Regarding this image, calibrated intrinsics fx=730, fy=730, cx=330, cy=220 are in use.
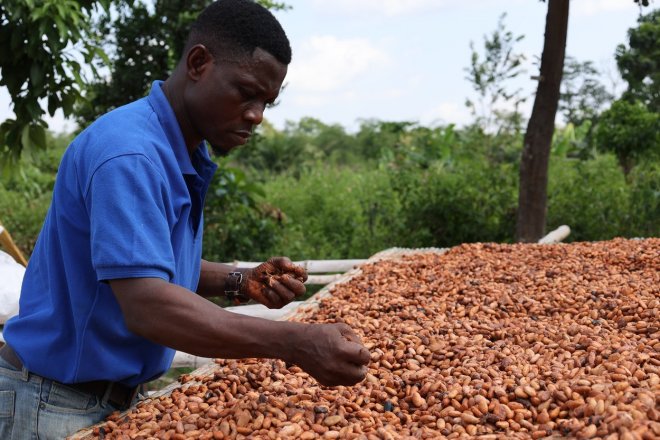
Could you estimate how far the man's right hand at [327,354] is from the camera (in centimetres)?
163

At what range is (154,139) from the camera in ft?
5.57

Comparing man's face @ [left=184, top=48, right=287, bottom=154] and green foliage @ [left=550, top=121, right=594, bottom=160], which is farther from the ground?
green foliage @ [left=550, top=121, right=594, bottom=160]

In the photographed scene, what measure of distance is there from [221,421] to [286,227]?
633 cm

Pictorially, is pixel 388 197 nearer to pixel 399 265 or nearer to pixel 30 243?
pixel 399 265

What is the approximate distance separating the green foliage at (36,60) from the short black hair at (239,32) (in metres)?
2.30

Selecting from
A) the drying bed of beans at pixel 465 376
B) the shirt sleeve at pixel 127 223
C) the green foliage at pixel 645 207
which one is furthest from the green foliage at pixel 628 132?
the shirt sleeve at pixel 127 223

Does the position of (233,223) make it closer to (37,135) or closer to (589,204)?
(37,135)

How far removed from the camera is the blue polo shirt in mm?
1542

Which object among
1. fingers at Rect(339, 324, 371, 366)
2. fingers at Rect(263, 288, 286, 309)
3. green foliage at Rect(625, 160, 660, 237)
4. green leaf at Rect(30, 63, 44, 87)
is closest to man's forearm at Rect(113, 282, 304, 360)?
fingers at Rect(339, 324, 371, 366)

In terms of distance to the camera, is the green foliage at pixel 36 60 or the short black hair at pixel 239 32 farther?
the green foliage at pixel 36 60

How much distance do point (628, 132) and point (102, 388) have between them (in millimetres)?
7273

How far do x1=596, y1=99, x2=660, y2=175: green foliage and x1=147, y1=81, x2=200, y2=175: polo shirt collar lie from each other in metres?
6.89

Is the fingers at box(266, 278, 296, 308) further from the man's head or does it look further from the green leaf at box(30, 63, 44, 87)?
the green leaf at box(30, 63, 44, 87)

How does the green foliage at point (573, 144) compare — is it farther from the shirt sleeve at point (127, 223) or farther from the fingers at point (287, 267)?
the shirt sleeve at point (127, 223)
